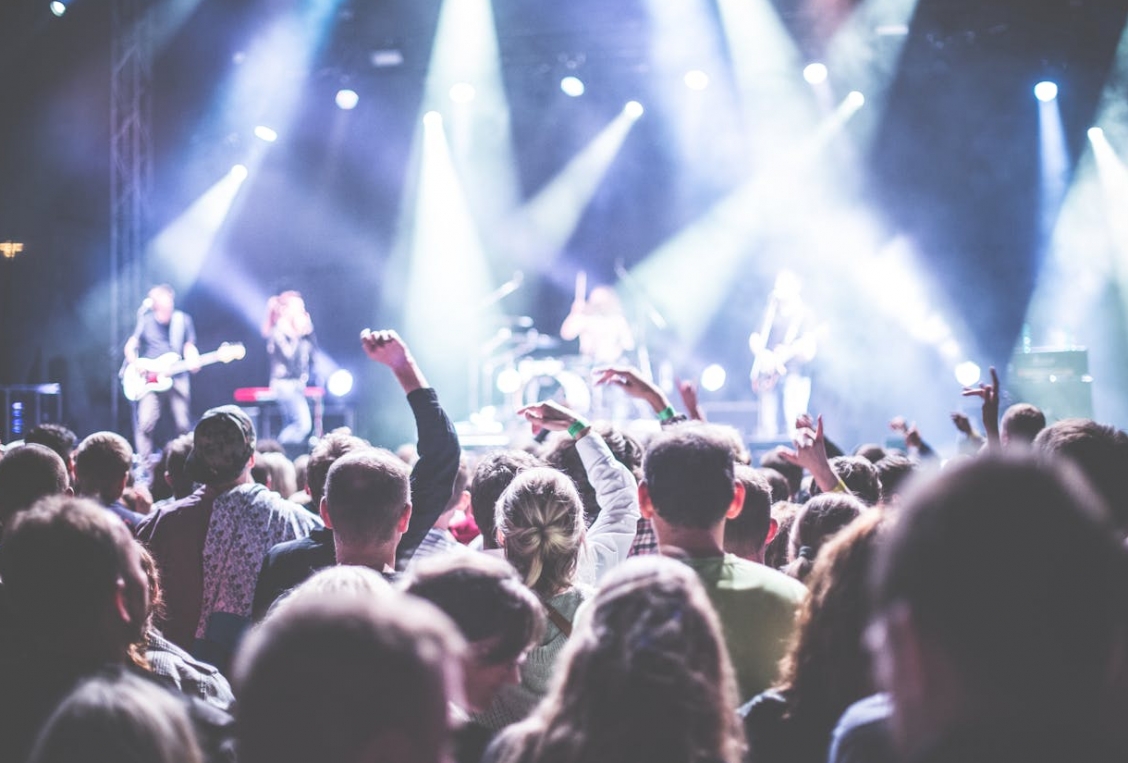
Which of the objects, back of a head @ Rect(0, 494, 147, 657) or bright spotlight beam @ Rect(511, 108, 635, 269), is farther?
bright spotlight beam @ Rect(511, 108, 635, 269)

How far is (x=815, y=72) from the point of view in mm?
11930

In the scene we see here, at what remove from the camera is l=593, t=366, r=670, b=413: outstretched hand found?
3.55 meters

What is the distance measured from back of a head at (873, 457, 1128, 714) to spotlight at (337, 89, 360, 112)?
12521 mm

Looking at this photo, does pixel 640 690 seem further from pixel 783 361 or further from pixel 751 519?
pixel 783 361

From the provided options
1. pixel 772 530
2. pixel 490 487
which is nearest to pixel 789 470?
pixel 772 530

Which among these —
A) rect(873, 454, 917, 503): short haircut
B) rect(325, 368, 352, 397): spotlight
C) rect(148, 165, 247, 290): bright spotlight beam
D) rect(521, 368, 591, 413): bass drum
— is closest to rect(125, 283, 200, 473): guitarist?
rect(148, 165, 247, 290): bright spotlight beam

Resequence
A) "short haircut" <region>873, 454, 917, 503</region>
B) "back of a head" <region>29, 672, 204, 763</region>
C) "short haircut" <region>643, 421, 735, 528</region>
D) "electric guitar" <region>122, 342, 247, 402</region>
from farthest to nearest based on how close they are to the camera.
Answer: "electric guitar" <region>122, 342, 247, 402</region> → "short haircut" <region>873, 454, 917, 503</region> → "short haircut" <region>643, 421, 735, 528</region> → "back of a head" <region>29, 672, 204, 763</region>

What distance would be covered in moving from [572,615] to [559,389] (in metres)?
10.6

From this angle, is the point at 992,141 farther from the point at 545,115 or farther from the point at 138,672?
the point at 138,672

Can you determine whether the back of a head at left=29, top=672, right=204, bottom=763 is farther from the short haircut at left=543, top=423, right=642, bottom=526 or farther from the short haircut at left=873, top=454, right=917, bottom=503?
the short haircut at left=873, top=454, right=917, bottom=503

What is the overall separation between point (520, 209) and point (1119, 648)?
528 inches

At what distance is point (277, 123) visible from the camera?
41.8 ft

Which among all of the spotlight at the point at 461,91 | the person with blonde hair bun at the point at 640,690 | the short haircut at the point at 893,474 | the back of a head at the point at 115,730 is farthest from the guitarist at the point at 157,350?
the person with blonde hair bun at the point at 640,690

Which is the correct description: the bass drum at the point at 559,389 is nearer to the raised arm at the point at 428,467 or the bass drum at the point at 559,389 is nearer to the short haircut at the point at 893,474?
the short haircut at the point at 893,474
